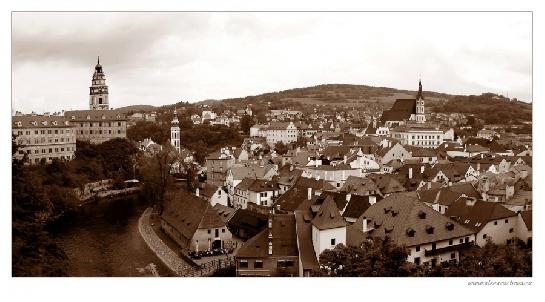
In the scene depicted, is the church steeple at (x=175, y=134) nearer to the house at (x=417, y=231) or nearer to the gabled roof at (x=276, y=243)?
the house at (x=417, y=231)

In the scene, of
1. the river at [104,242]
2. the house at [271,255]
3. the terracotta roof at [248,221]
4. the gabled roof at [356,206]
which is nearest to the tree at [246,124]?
the river at [104,242]

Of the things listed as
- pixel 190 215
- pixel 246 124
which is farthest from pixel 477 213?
pixel 246 124

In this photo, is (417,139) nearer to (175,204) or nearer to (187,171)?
(187,171)

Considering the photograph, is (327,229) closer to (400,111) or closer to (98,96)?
(98,96)

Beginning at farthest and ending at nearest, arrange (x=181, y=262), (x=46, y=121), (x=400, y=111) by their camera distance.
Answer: (x=400, y=111)
(x=46, y=121)
(x=181, y=262)

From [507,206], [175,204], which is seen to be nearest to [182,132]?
[175,204]

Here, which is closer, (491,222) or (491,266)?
(491,266)
